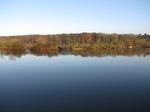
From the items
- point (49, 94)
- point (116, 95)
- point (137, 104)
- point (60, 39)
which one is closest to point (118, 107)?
point (137, 104)

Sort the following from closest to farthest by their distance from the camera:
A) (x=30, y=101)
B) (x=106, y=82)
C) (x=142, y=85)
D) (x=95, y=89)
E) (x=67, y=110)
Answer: (x=67, y=110) → (x=30, y=101) → (x=95, y=89) → (x=142, y=85) → (x=106, y=82)

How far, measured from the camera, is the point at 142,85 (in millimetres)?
7207

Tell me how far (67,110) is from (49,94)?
1.58 metres

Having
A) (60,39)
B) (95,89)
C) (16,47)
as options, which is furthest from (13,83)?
(60,39)

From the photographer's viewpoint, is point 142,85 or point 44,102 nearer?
point 44,102

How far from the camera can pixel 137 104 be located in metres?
5.07

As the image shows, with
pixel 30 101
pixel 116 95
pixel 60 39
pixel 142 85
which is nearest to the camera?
pixel 30 101

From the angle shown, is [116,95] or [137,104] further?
[116,95]

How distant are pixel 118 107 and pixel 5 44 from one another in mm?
32834

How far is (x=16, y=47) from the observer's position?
3347 centimetres

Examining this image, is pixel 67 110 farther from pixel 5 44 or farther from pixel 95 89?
pixel 5 44

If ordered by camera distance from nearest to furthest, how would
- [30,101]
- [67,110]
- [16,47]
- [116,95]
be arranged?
[67,110] < [30,101] < [116,95] < [16,47]

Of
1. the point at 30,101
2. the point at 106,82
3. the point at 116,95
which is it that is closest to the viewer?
the point at 30,101

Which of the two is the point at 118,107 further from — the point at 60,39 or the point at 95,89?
the point at 60,39
